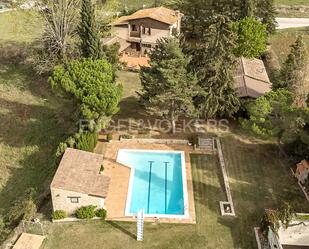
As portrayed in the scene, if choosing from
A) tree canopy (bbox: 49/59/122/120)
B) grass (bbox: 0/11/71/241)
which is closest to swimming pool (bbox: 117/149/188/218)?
tree canopy (bbox: 49/59/122/120)

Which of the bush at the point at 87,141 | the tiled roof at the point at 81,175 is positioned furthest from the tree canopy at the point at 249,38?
the tiled roof at the point at 81,175

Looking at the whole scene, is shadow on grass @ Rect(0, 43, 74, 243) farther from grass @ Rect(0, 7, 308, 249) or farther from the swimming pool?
the swimming pool

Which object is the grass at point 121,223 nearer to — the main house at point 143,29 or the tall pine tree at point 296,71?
the main house at point 143,29

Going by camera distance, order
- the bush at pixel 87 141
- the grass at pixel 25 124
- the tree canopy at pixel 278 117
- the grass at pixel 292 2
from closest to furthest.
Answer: the tree canopy at pixel 278 117, the bush at pixel 87 141, the grass at pixel 25 124, the grass at pixel 292 2

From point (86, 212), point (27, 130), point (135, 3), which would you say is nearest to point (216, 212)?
point (86, 212)

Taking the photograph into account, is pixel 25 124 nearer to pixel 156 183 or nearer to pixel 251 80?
pixel 156 183

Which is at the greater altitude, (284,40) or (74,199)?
(284,40)
